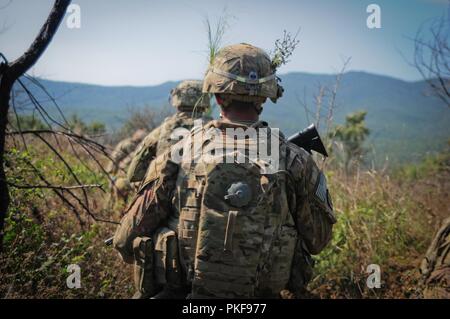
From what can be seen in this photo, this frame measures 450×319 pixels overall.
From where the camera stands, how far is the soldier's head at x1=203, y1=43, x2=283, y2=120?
8.13 ft

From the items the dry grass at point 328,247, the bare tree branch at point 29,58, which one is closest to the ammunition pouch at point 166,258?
the bare tree branch at point 29,58

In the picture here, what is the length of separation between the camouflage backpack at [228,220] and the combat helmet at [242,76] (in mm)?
290

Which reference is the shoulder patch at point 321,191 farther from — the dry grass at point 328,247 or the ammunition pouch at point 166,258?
the dry grass at point 328,247

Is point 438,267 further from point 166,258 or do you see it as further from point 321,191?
point 166,258

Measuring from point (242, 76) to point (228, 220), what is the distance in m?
0.78

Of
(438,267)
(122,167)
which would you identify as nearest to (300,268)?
(438,267)

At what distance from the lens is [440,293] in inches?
150

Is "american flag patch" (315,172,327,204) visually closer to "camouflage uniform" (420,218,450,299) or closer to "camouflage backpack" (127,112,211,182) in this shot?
"camouflage uniform" (420,218,450,299)

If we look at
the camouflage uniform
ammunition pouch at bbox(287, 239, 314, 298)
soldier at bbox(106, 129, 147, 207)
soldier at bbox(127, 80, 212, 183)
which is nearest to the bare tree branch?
ammunition pouch at bbox(287, 239, 314, 298)

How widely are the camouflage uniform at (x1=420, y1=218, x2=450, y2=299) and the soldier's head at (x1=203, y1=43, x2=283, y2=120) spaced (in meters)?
2.38

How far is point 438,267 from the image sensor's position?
13.0 ft

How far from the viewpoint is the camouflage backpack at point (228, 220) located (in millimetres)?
2297
